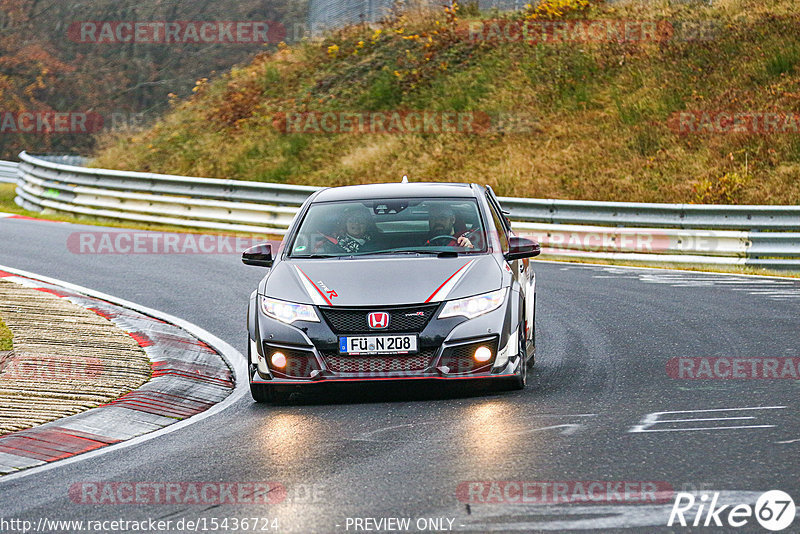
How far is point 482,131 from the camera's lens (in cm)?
2862

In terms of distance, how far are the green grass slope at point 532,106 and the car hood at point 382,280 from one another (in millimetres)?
14739

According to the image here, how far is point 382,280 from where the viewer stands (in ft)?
27.6

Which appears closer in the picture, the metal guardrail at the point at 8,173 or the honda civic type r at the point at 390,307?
the honda civic type r at the point at 390,307

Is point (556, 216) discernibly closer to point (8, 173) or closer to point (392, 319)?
point (392, 319)

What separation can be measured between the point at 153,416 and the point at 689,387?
13.2 ft

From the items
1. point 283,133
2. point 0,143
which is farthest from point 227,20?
point 283,133

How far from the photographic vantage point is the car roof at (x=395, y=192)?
9.82m

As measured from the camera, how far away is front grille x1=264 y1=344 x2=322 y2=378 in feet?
27.0

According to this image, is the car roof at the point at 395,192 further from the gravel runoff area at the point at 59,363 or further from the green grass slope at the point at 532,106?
the green grass slope at the point at 532,106

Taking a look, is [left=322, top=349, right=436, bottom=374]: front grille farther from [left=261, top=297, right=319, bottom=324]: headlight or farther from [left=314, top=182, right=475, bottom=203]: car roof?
[left=314, top=182, right=475, bottom=203]: car roof

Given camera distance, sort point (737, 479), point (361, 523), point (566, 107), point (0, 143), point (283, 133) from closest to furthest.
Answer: point (361, 523)
point (737, 479)
point (566, 107)
point (283, 133)
point (0, 143)

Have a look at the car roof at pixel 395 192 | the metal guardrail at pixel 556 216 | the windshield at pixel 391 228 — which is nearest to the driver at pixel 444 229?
the windshield at pixel 391 228

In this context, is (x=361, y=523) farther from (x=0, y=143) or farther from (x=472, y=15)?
(x=0, y=143)

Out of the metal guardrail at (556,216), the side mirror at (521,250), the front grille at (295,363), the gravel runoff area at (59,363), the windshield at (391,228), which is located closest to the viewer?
the front grille at (295,363)
